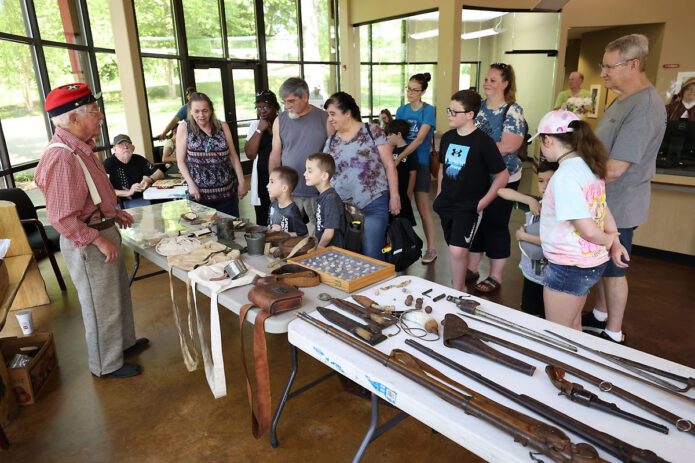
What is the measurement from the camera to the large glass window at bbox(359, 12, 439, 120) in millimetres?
8445

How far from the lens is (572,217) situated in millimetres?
1737

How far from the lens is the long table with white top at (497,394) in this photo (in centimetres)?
104

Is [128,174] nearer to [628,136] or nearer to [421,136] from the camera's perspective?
[421,136]

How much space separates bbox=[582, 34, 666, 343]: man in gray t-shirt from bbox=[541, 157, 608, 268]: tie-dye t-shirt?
28 cm

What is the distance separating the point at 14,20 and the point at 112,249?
3885 millimetres

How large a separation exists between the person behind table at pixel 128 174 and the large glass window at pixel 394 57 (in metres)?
5.67

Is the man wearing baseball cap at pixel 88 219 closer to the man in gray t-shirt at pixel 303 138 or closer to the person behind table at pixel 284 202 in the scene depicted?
the person behind table at pixel 284 202

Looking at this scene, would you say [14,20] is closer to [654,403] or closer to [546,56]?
[654,403]

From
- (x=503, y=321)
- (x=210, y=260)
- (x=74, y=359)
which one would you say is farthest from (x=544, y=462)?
(x=74, y=359)

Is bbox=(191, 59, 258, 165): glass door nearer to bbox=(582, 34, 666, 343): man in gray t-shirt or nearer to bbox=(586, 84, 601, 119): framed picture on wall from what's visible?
bbox=(582, 34, 666, 343): man in gray t-shirt

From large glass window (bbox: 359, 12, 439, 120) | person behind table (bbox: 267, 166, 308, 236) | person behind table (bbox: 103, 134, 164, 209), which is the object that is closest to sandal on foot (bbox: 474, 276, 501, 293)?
person behind table (bbox: 267, 166, 308, 236)

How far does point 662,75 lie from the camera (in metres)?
7.83

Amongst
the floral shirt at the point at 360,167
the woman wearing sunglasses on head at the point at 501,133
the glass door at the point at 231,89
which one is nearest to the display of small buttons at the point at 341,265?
the floral shirt at the point at 360,167

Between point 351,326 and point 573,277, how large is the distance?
1056mm
